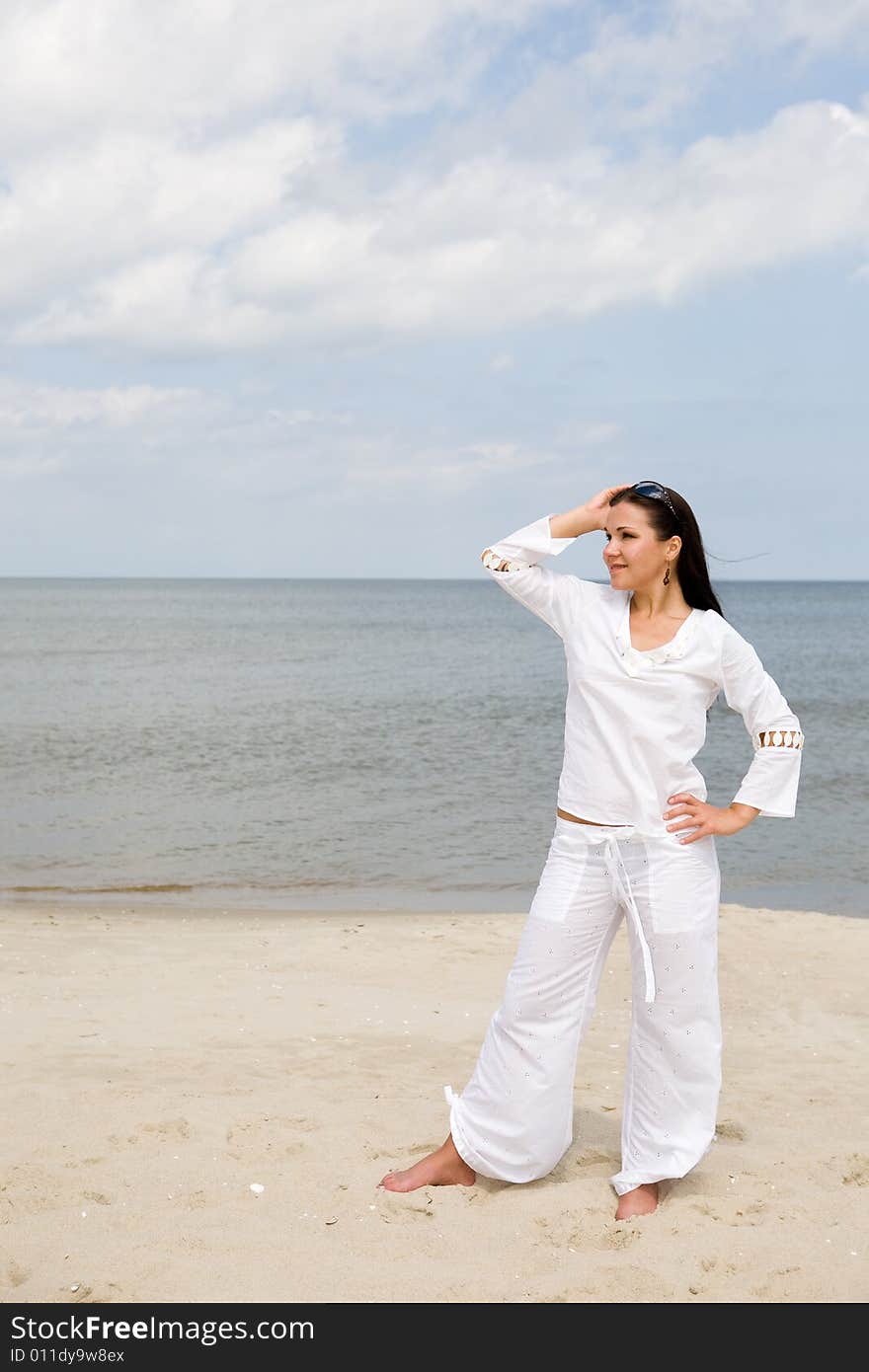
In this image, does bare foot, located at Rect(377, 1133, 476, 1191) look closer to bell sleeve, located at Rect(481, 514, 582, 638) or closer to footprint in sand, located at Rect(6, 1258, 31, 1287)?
footprint in sand, located at Rect(6, 1258, 31, 1287)

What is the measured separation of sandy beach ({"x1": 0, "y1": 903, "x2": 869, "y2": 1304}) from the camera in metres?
3.34

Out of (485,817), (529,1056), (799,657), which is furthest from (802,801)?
(799,657)

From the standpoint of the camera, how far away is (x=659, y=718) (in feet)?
11.7

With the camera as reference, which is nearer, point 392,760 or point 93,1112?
point 93,1112

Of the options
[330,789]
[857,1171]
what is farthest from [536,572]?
[330,789]

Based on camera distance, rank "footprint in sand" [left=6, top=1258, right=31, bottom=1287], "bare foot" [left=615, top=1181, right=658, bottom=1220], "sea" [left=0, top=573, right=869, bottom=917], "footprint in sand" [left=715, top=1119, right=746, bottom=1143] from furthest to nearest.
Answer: "sea" [left=0, top=573, right=869, bottom=917], "footprint in sand" [left=715, top=1119, right=746, bottom=1143], "bare foot" [left=615, top=1181, right=658, bottom=1220], "footprint in sand" [left=6, top=1258, right=31, bottom=1287]

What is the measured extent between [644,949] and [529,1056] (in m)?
0.53

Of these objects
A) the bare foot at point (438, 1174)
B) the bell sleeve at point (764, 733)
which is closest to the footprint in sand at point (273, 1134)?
the bare foot at point (438, 1174)

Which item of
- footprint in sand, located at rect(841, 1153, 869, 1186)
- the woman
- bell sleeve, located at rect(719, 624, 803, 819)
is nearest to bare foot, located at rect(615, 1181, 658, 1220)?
the woman

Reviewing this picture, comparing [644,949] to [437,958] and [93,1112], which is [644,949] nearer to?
[93,1112]

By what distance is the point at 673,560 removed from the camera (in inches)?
145

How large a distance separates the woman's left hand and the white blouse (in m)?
0.04

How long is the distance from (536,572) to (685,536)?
0.49 m

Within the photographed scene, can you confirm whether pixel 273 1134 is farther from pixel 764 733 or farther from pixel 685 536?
pixel 685 536
